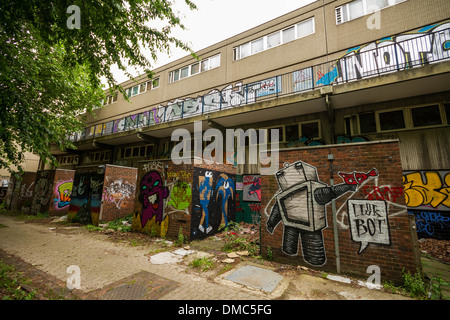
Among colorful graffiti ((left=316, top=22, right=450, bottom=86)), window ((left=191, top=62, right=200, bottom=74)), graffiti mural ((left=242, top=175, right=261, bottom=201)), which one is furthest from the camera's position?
window ((left=191, top=62, right=200, bottom=74))

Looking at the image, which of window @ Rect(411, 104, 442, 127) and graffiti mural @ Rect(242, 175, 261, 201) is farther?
graffiti mural @ Rect(242, 175, 261, 201)

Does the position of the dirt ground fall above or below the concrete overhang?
below

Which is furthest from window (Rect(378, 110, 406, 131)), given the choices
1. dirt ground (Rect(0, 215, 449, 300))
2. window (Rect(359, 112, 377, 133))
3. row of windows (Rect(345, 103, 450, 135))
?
dirt ground (Rect(0, 215, 449, 300))

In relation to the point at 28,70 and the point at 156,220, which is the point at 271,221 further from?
the point at 28,70

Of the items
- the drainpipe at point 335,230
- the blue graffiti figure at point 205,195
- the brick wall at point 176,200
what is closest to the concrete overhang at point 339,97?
the brick wall at point 176,200

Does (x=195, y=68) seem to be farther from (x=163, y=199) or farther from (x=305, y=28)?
(x=163, y=199)


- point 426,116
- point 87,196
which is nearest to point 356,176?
point 426,116

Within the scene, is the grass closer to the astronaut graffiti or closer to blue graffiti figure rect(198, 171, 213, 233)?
blue graffiti figure rect(198, 171, 213, 233)

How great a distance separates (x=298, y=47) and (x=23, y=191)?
22387 millimetres

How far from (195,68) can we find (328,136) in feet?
35.7

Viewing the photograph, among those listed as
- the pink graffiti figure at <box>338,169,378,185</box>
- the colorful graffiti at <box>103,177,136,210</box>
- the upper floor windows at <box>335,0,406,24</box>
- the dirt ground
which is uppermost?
the upper floor windows at <box>335,0,406,24</box>

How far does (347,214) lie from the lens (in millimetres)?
4586

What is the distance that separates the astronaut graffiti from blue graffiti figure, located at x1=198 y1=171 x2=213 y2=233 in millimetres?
2953

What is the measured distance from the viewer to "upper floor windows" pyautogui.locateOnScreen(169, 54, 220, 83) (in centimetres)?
1386
